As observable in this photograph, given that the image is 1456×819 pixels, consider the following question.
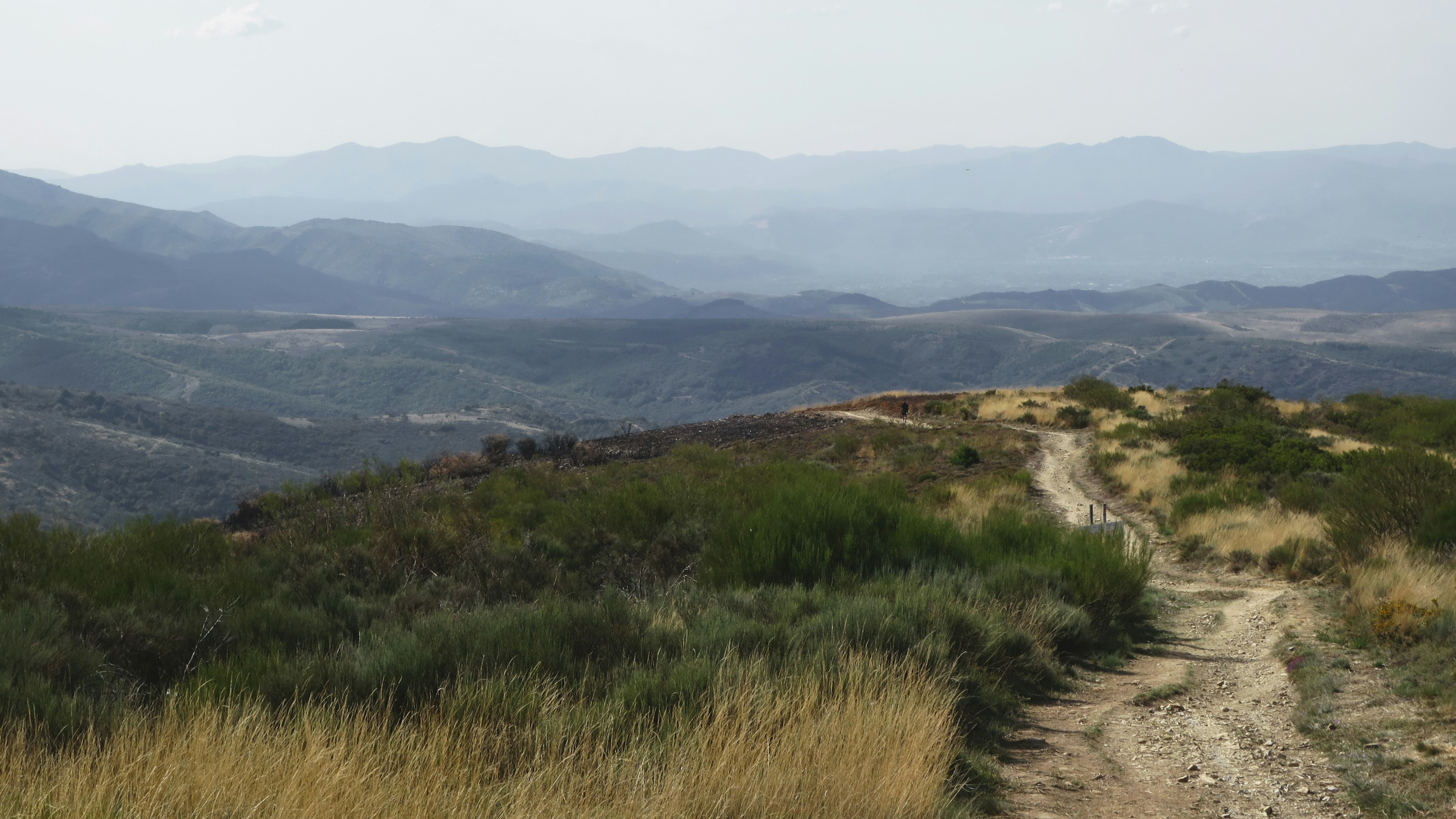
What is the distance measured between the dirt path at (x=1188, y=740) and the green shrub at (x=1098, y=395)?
23112mm

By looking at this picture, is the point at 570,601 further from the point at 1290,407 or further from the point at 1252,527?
the point at 1290,407

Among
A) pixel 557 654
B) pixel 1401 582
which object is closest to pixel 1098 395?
pixel 1401 582

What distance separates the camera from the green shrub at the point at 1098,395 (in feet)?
102

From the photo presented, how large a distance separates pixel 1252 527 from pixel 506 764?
1152 cm

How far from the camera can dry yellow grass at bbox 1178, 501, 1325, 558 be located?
1144 centimetres

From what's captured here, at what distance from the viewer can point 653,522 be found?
35.0 feet

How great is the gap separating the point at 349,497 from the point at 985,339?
16456 centimetres

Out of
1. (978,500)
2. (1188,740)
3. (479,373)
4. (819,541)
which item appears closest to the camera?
(1188,740)

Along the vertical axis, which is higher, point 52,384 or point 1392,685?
point 1392,685

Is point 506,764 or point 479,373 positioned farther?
point 479,373

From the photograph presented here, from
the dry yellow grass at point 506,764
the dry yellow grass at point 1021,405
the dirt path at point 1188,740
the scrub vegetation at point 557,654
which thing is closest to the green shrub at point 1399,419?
the dry yellow grass at point 1021,405

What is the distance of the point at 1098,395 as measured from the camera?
1291 inches

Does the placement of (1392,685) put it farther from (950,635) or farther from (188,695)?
(188,695)

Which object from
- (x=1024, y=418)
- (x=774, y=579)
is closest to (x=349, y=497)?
(x=774, y=579)
